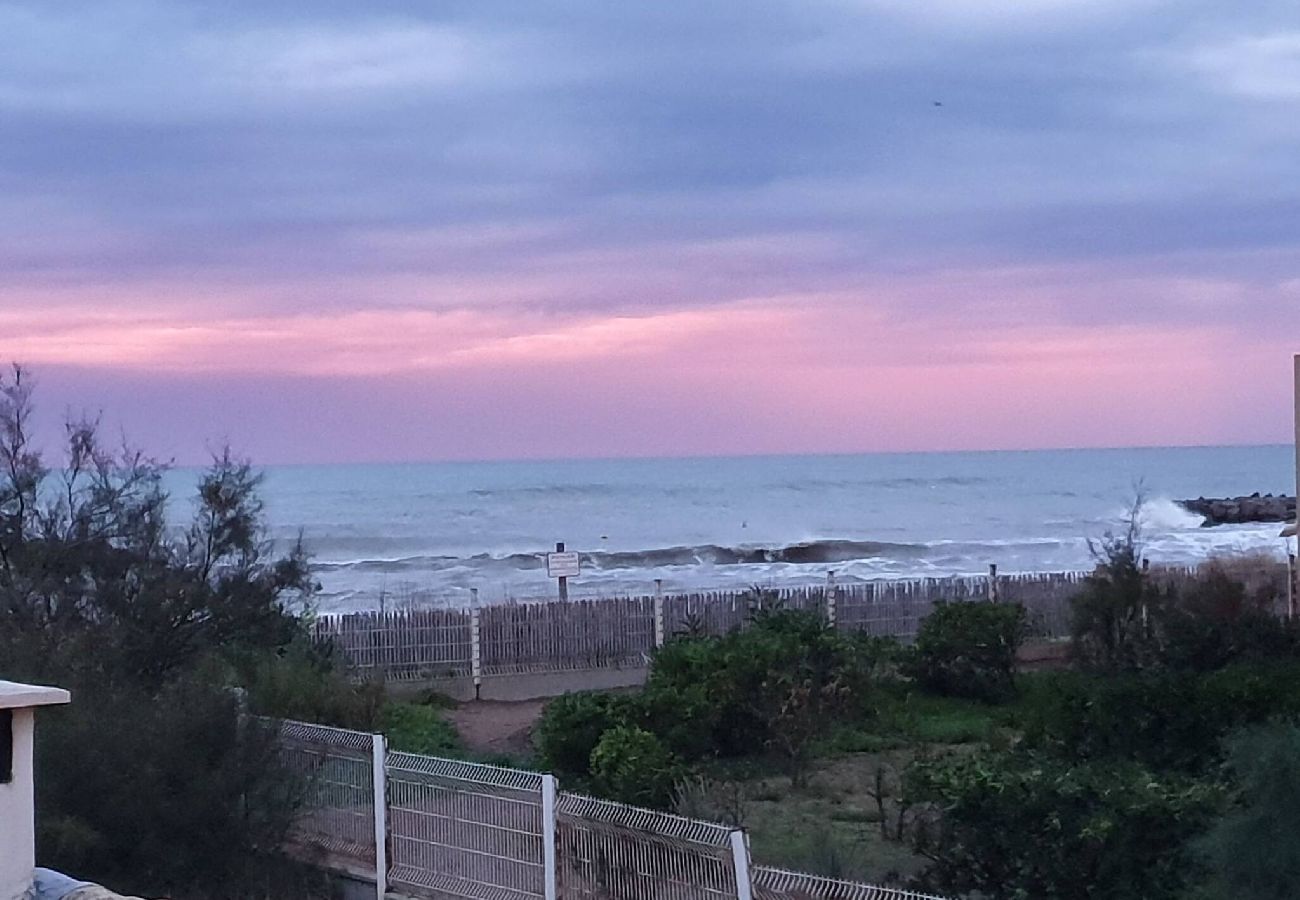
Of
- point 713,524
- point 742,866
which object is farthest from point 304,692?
point 713,524

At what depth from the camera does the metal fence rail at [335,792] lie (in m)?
11.2

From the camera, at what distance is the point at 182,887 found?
1004 centimetres

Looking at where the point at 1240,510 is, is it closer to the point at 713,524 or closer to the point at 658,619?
the point at 713,524

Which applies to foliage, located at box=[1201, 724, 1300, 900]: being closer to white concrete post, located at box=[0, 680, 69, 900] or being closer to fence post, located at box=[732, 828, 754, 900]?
fence post, located at box=[732, 828, 754, 900]

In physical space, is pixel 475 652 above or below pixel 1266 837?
below

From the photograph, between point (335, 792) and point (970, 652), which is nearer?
point (335, 792)

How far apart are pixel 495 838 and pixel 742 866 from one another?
8.70 feet

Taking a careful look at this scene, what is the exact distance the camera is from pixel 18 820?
6.77 metres

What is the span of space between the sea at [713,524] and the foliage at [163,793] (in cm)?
1339

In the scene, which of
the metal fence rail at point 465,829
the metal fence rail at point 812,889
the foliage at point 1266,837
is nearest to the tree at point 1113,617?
the metal fence rail at point 465,829

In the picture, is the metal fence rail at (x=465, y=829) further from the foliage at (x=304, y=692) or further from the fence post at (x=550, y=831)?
the foliage at (x=304, y=692)

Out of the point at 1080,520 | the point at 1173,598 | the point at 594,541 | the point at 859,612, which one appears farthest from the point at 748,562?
the point at 1173,598

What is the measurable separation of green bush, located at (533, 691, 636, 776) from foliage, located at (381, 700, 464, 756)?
306cm

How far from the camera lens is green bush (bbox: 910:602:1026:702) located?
65.4ft
